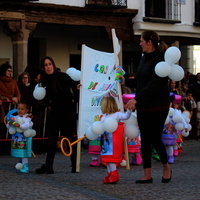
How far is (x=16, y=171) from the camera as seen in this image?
426 inches

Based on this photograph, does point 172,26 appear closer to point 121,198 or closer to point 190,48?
point 190,48

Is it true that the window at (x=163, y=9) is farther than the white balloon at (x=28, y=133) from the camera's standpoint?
Yes

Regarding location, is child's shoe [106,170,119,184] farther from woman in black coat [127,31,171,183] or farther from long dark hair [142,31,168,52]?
long dark hair [142,31,168,52]

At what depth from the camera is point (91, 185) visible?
29.7 ft

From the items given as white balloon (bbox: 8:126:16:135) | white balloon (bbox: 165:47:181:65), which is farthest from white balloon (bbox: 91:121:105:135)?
white balloon (bbox: 8:126:16:135)

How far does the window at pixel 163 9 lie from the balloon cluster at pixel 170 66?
627 inches

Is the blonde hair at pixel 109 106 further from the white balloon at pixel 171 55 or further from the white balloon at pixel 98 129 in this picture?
the white balloon at pixel 171 55

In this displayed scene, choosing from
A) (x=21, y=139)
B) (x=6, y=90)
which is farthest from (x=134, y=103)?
(x=6, y=90)

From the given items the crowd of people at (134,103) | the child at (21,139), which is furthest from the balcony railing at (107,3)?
the child at (21,139)

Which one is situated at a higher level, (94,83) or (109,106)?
(94,83)

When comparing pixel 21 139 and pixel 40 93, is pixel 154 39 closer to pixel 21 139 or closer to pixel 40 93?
pixel 40 93

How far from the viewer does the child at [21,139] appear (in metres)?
10.7

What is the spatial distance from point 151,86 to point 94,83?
2269mm

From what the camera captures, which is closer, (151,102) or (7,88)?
(151,102)
